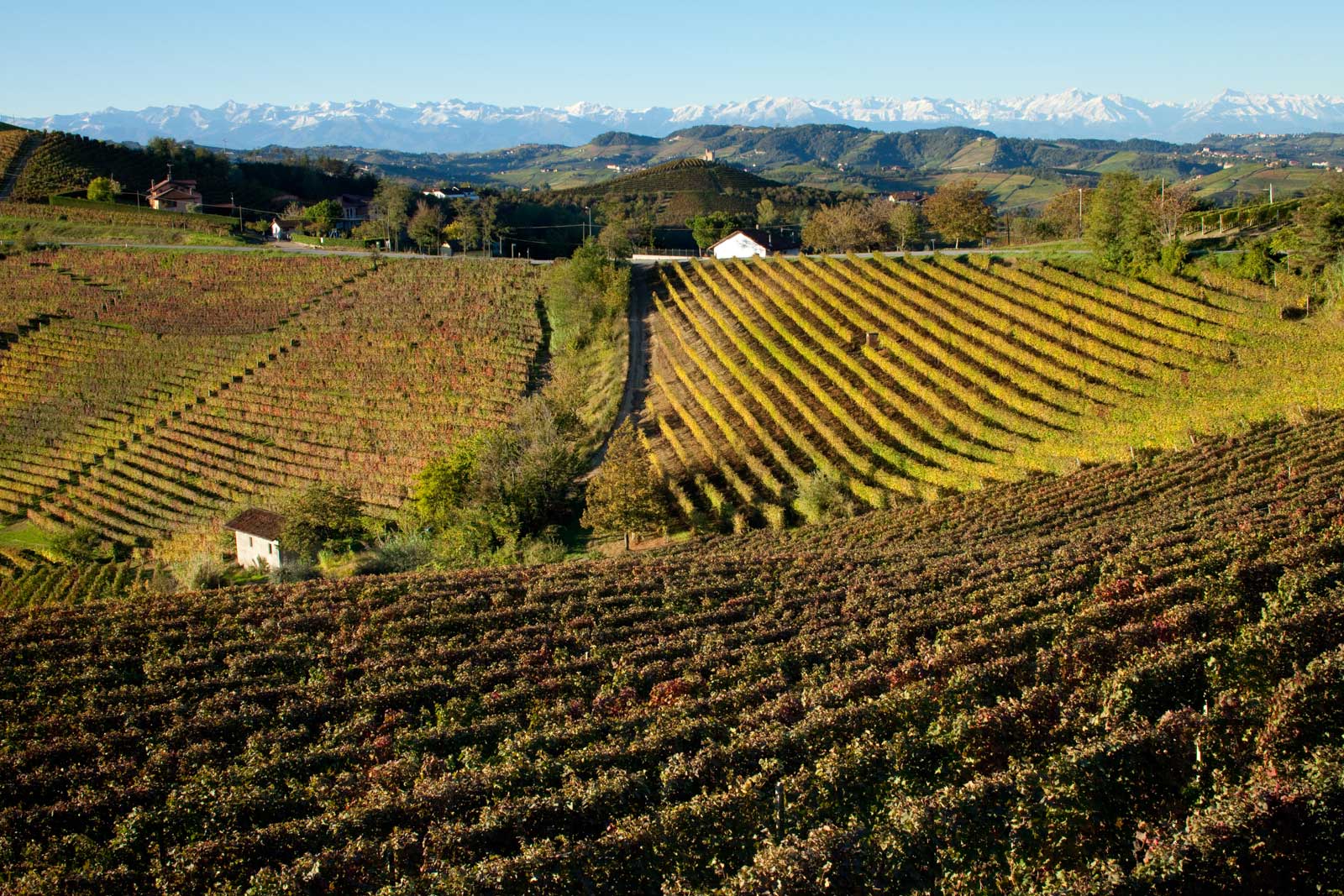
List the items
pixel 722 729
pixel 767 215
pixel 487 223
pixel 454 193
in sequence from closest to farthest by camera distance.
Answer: pixel 722 729
pixel 487 223
pixel 767 215
pixel 454 193

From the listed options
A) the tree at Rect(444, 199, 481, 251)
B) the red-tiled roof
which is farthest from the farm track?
the red-tiled roof

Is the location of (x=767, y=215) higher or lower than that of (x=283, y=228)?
higher

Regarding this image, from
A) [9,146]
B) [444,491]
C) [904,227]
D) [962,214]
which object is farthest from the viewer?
[9,146]

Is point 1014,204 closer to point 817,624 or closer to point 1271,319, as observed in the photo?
point 1271,319

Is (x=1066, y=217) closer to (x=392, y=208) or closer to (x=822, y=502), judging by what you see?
(x=822, y=502)

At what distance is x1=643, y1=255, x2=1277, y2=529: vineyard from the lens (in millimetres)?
35750

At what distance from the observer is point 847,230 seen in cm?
7119

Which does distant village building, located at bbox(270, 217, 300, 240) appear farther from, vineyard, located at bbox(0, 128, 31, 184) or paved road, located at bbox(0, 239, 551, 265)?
vineyard, located at bbox(0, 128, 31, 184)

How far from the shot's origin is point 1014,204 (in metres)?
184

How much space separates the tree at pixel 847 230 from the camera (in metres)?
71.3

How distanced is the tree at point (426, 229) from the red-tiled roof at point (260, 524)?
54.2m

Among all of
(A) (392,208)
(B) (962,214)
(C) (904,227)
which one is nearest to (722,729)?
(B) (962,214)

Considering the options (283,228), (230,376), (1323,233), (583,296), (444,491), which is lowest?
(444,491)

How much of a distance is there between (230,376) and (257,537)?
2580cm
